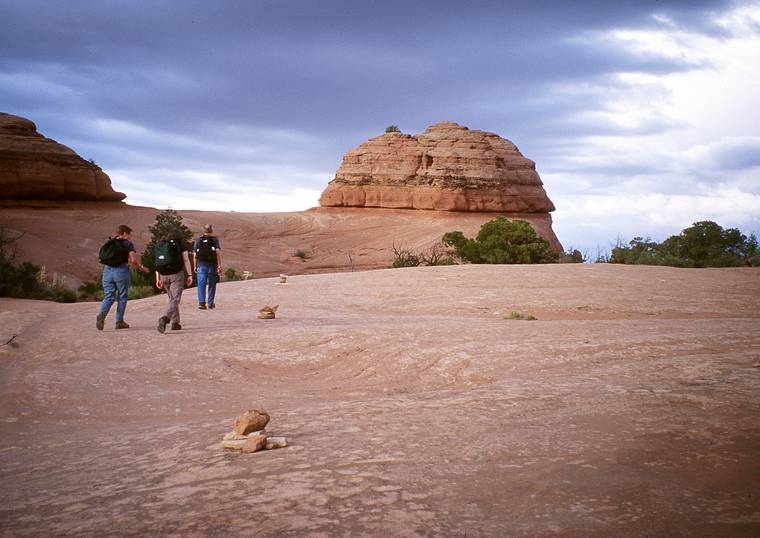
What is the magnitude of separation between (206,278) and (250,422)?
10.9 m

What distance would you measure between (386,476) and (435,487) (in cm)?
32

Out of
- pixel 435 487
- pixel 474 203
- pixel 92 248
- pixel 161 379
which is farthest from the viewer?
pixel 474 203

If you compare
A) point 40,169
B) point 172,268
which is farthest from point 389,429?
point 40,169

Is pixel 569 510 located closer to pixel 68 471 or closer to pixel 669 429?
pixel 669 429

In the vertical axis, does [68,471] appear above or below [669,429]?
below

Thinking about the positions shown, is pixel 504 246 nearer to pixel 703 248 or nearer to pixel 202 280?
pixel 703 248

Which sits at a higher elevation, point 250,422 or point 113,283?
point 113,283

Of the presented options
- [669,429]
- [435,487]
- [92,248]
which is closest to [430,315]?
[669,429]

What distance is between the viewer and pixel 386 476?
382cm

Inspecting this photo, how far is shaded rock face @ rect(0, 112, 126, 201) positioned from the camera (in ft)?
145

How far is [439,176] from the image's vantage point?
2067 inches

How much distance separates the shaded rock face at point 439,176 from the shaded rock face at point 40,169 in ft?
59.0

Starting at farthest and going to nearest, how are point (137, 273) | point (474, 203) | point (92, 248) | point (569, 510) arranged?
1. point (474, 203)
2. point (92, 248)
3. point (137, 273)
4. point (569, 510)

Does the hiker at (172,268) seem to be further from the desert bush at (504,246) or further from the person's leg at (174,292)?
the desert bush at (504,246)
